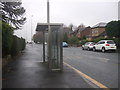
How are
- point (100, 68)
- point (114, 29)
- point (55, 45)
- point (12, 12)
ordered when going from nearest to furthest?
point (55, 45), point (100, 68), point (12, 12), point (114, 29)

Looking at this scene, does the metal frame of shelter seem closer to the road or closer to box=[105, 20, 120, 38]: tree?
the road

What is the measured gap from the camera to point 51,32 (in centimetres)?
842

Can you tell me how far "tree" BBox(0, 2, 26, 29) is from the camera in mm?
22703

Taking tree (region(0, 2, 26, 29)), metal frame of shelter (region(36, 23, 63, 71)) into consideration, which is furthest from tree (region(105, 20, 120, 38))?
metal frame of shelter (region(36, 23, 63, 71))

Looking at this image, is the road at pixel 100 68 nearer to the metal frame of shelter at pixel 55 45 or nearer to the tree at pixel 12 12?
the metal frame of shelter at pixel 55 45

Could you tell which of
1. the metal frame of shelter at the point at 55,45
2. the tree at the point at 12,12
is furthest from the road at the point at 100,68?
Answer: the tree at the point at 12,12

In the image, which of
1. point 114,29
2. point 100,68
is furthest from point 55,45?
point 114,29

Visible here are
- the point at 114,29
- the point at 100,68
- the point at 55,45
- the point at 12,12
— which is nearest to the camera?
the point at 55,45

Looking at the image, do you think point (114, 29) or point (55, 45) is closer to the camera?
point (55, 45)

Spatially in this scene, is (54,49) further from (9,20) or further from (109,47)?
(9,20)

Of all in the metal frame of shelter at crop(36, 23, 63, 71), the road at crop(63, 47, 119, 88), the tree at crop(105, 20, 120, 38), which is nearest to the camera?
the road at crop(63, 47, 119, 88)

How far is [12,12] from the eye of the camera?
944 inches

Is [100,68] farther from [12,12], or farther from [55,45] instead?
[12,12]

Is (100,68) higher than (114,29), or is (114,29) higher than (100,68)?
(114,29)
